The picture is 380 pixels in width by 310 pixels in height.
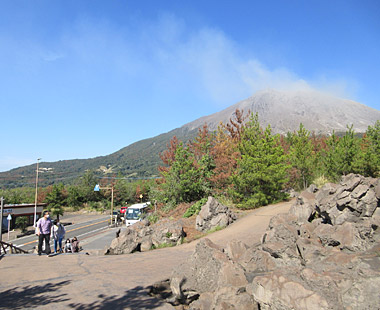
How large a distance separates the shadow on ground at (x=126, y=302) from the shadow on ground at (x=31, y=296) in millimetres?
613

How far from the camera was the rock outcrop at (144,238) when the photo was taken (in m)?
10.8

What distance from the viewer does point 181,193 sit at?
19.1 meters

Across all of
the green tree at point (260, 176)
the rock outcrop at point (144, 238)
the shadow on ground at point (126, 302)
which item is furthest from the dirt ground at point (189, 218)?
the shadow on ground at point (126, 302)

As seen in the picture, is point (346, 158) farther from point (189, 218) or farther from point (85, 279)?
point (85, 279)

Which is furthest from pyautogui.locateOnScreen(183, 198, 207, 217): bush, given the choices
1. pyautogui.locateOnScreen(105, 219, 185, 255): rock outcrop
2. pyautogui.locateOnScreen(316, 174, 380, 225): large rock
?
pyautogui.locateOnScreen(316, 174, 380, 225): large rock

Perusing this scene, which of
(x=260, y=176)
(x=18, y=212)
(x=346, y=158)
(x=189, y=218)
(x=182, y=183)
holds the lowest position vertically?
(x=18, y=212)

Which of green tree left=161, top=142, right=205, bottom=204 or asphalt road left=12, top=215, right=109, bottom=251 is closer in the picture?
green tree left=161, top=142, right=205, bottom=204

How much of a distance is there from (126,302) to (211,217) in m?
8.63

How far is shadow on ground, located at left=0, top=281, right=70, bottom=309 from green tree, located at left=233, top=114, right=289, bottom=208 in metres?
13.0

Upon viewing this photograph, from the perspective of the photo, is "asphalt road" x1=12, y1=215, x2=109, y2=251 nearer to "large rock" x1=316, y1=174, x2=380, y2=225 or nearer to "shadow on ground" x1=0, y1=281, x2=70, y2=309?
"shadow on ground" x1=0, y1=281, x2=70, y2=309

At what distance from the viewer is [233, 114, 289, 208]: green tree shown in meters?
17.9

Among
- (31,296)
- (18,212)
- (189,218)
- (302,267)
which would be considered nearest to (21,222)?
(18,212)

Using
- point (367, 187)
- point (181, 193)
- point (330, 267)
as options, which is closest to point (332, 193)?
point (367, 187)

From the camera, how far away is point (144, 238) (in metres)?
11.5
